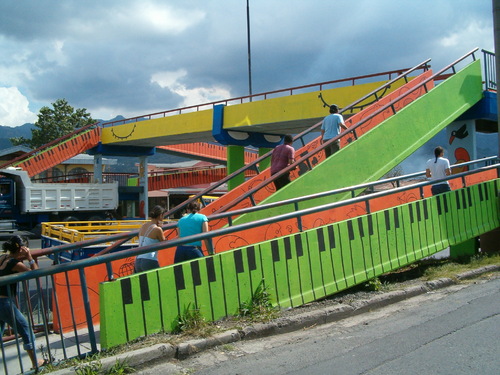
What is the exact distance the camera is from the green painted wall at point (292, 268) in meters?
4.73

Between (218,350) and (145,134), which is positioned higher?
(145,134)

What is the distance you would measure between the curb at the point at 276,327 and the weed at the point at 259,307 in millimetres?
156

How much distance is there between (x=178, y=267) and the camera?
5.05 metres

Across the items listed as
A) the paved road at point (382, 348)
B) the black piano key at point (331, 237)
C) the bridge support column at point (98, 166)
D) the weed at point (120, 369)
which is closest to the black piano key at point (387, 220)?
the black piano key at point (331, 237)

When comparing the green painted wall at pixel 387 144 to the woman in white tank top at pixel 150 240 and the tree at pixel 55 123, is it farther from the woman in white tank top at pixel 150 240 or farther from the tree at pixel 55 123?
the tree at pixel 55 123

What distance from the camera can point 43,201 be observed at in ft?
72.8

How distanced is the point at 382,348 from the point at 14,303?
377cm

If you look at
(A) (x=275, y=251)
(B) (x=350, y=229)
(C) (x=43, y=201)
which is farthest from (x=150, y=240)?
(C) (x=43, y=201)

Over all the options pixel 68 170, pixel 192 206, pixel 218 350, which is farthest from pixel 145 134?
pixel 218 350

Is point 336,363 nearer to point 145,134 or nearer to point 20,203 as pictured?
point 20,203

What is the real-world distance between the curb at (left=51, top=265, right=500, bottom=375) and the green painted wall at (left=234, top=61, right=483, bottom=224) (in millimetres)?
2500

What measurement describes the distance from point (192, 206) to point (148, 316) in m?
1.78

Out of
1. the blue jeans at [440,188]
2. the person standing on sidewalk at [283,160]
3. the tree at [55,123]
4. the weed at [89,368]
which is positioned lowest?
the weed at [89,368]

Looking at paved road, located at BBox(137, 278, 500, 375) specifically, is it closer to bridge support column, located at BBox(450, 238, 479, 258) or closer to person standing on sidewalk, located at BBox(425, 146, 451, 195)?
person standing on sidewalk, located at BBox(425, 146, 451, 195)
